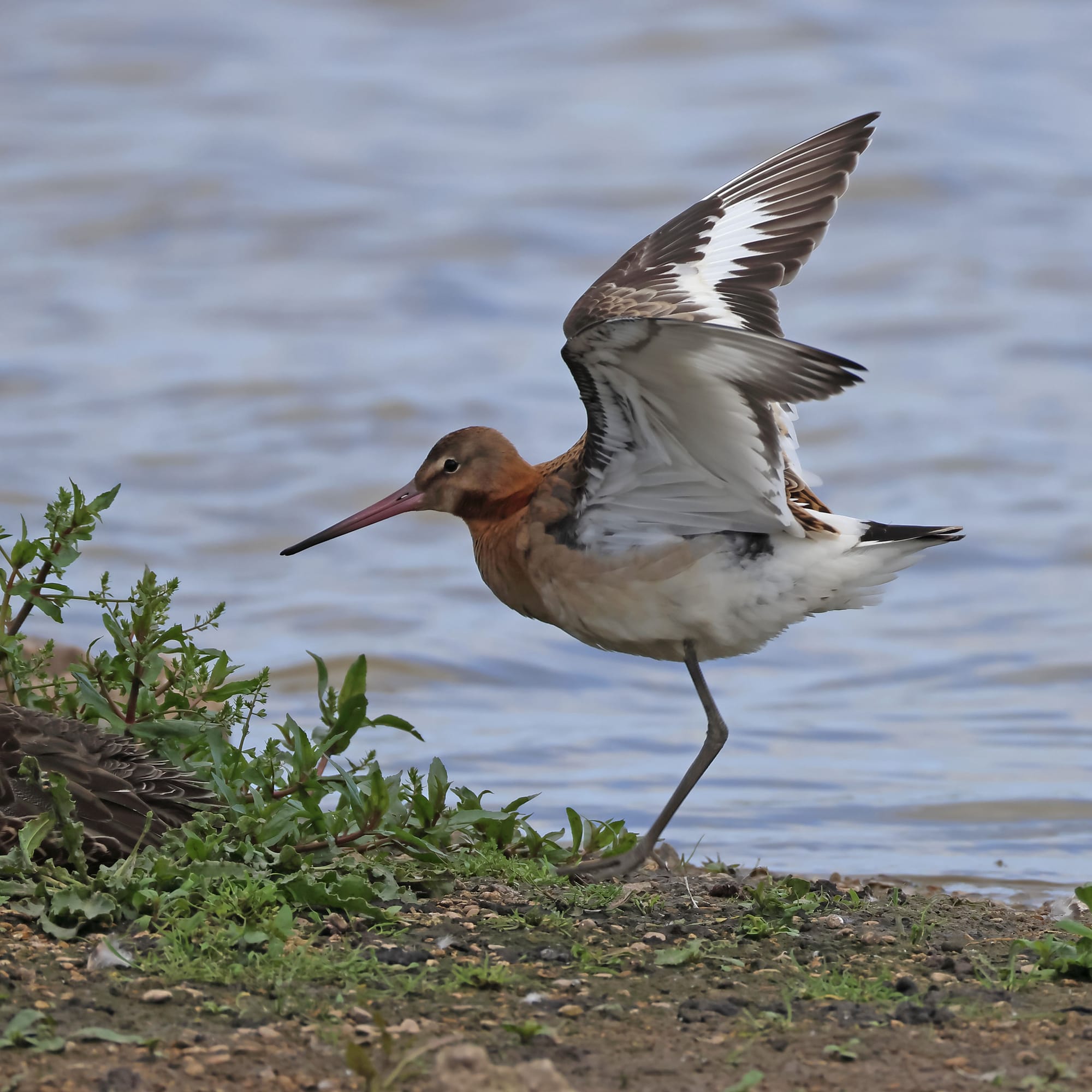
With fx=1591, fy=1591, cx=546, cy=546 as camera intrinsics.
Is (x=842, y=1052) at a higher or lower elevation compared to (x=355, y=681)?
lower

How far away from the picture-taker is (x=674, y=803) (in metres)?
6.04

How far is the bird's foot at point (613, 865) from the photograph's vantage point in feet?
18.1

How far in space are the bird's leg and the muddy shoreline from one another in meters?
0.60

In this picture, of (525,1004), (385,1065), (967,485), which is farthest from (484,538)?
(967,485)

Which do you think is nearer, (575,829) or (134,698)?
(134,698)

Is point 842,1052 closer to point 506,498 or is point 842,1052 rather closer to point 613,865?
point 613,865

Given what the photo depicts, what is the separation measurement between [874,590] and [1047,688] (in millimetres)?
4485

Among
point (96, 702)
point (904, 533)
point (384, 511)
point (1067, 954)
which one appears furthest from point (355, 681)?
point (1067, 954)

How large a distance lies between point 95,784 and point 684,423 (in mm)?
2311

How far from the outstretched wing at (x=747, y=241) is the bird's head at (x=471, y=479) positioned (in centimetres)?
81

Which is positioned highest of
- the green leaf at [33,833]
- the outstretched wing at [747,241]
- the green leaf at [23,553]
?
the outstretched wing at [747,241]

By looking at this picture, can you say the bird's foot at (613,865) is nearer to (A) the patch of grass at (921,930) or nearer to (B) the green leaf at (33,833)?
(A) the patch of grass at (921,930)

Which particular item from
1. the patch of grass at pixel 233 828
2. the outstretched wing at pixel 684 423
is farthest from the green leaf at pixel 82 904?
the outstretched wing at pixel 684 423

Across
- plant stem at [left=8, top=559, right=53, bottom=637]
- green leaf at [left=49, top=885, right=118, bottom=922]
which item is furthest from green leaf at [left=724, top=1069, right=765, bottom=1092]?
plant stem at [left=8, top=559, right=53, bottom=637]
